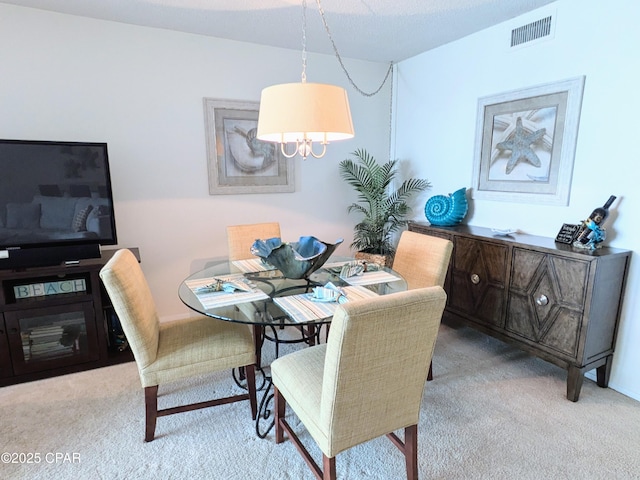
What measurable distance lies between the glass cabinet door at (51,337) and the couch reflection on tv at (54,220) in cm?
48

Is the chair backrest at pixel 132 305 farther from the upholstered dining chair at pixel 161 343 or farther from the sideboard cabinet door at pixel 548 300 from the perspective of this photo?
the sideboard cabinet door at pixel 548 300

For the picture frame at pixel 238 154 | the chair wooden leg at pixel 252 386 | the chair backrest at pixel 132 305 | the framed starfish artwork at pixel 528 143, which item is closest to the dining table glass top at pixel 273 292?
the chair backrest at pixel 132 305

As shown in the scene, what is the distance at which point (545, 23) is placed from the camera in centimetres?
257

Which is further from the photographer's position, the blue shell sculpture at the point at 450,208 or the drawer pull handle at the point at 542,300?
the blue shell sculpture at the point at 450,208

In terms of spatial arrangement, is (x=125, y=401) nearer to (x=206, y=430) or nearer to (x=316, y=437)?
(x=206, y=430)

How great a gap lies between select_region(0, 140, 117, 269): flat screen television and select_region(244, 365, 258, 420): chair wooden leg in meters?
1.47

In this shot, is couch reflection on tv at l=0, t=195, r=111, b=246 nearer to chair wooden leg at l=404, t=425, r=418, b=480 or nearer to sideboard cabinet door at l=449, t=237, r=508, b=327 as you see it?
chair wooden leg at l=404, t=425, r=418, b=480

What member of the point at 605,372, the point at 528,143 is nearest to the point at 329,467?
the point at 605,372

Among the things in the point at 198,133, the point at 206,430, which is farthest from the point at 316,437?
the point at 198,133

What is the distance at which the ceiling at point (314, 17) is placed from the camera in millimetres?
2518

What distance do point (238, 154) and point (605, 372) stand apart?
3186 mm

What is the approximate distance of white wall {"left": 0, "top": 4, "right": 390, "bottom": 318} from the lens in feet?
8.75

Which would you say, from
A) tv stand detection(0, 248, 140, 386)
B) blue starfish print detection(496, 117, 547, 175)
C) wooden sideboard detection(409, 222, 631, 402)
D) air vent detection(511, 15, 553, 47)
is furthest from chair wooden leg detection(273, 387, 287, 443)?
air vent detection(511, 15, 553, 47)

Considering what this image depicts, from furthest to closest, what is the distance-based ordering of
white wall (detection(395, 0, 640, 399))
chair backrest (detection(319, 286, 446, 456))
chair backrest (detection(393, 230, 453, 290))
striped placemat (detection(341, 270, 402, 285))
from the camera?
1. chair backrest (detection(393, 230, 453, 290))
2. white wall (detection(395, 0, 640, 399))
3. striped placemat (detection(341, 270, 402, 285))
4. chair backrest (detection(319, 286, 446, 456))
